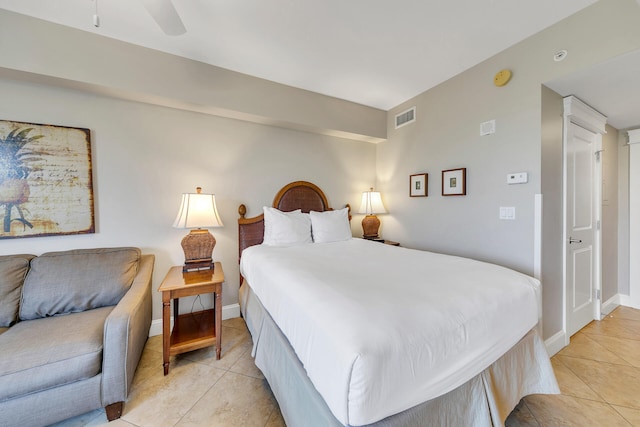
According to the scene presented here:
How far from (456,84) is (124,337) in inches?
139

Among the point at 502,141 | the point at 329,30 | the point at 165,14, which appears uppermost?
the point at 329,30

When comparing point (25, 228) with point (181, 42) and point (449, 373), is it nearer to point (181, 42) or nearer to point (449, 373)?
point (181, 42)

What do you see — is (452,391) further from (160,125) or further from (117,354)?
(160,125)

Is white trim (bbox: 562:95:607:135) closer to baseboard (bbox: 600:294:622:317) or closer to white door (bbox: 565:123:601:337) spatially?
white door (bbox: 565:123:601:337)

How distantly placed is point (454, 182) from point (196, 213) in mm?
2603

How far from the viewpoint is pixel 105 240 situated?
7.26ft

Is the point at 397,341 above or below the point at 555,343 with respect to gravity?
above

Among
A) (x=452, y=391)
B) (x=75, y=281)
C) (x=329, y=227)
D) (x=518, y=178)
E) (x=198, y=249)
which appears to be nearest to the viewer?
(x=452, y=391)

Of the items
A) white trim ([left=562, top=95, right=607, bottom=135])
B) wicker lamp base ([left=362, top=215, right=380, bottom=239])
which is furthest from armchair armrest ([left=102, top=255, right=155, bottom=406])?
white trim ([left=562, top=95, right=607, bottom=135])

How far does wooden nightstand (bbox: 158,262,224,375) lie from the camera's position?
180cm

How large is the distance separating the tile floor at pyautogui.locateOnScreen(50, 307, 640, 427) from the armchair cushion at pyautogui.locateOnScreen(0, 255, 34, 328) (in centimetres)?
77

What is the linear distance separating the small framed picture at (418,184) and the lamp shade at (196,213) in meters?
2.32

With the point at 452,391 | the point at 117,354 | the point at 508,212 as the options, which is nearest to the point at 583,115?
the point at 508,212

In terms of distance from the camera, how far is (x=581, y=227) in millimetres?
2416
